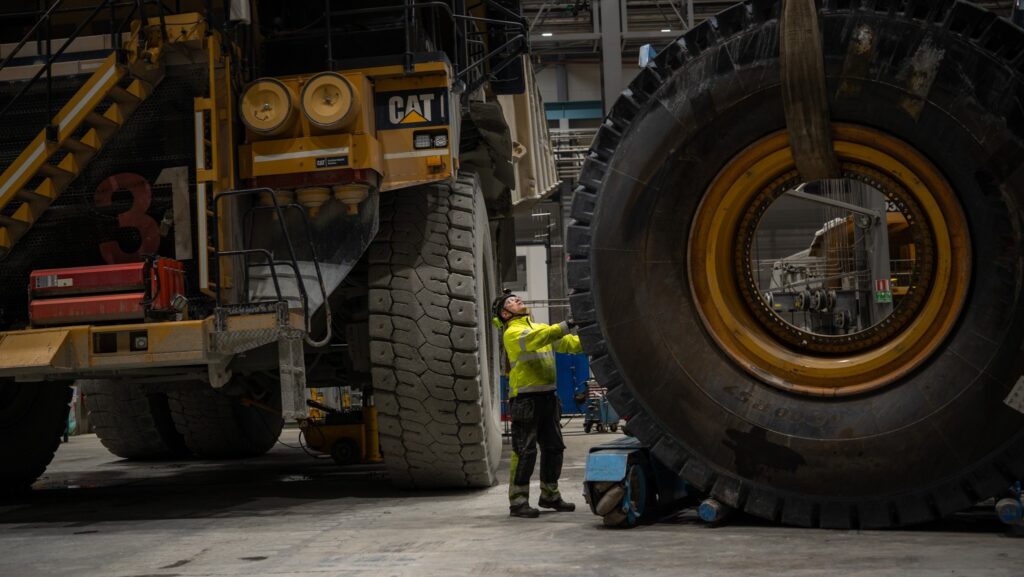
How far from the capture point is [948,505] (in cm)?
421

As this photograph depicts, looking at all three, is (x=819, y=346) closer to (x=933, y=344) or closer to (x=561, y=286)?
(x=933, y=344)

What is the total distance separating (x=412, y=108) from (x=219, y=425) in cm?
586

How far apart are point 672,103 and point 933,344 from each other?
4.58ft

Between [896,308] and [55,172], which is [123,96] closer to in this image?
[55,172]

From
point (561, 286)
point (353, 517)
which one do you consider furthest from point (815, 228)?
point (353, 517)

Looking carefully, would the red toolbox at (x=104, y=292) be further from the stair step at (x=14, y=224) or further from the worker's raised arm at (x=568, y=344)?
the worker's raised arm at (x=568, y=344)

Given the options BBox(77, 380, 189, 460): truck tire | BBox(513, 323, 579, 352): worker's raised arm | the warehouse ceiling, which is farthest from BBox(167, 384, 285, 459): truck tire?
the warehouse ceiling

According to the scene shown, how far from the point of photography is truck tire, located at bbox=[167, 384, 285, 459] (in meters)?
11.1

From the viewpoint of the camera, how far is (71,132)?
20.1ft

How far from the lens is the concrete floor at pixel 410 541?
401 centimetres

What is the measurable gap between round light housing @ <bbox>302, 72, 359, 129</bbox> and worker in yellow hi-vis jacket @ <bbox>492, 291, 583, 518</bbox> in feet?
5.01

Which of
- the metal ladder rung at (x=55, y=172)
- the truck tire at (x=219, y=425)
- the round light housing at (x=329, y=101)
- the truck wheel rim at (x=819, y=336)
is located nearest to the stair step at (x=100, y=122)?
the metal ladder rung at (x=55, y=172)

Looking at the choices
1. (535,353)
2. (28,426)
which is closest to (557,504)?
(535,353)

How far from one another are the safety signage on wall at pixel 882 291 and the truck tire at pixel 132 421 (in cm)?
896
